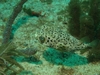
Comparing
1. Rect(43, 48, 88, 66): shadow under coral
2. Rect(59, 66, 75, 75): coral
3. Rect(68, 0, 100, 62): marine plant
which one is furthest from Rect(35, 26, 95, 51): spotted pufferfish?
Rect(59, 66, 75, 75): coral

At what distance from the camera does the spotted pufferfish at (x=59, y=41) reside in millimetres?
4805

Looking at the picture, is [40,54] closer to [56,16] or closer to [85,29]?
[85,29]

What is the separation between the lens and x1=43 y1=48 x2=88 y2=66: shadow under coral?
4713 mm

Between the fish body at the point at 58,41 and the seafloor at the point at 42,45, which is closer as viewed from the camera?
the seafloor at the point at 42,45

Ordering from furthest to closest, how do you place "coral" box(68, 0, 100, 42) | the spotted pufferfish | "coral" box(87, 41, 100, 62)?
"coral" box(68, 0, 100, 42)
the spotted pufferfish
"coral" box(87, 41, 100, 62)

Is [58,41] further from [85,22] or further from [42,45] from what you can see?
[85,22]

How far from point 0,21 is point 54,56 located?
2.43 m

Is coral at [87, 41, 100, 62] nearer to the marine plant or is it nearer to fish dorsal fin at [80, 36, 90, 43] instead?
the marine plant

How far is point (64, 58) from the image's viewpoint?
4.86 m

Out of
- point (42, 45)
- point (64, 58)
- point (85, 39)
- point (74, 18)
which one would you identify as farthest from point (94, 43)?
point (42, 45)

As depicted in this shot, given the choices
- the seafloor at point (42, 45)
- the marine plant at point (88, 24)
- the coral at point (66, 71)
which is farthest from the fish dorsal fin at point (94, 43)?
the coral at point (66, 71)

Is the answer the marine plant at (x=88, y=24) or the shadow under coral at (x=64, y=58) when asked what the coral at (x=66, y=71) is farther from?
the marine plant at (x=88, y=24)

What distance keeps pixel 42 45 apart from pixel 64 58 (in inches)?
29.5

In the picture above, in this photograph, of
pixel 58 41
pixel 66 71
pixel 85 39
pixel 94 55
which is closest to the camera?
pixel 66 71
